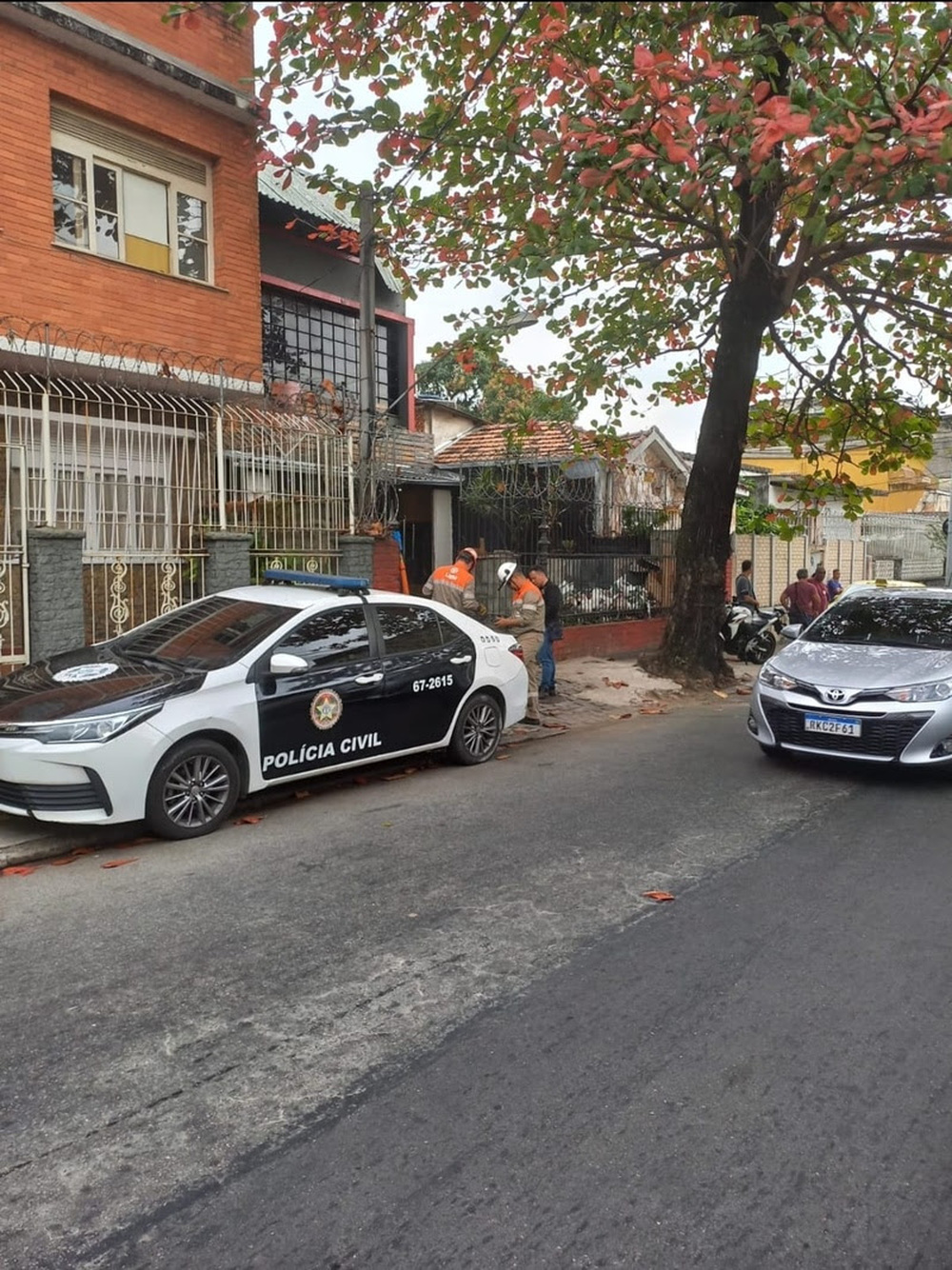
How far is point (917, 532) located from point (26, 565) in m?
24.2

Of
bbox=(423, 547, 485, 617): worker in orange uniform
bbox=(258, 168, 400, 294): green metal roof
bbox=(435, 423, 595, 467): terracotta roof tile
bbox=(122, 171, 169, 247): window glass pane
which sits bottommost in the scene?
bbox=(423, 547, 485, 617): worker in orange uniform

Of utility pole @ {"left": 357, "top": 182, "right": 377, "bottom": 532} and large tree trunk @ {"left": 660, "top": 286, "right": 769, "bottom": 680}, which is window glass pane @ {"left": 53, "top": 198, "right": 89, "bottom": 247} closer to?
utility pole @ {"left": 357, "top": 182, "right": 377, "bottom": 532}

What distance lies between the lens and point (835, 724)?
7.12 m

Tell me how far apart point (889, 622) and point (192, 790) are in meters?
5.89

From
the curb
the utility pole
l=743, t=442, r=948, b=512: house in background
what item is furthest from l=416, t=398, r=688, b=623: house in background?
l=743, t=442, r=948, b=512: house in background

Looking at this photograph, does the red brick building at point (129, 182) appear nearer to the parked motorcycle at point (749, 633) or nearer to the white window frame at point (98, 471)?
the white window frame at point (98, 471)

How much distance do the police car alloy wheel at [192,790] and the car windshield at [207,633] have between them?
0.62 metres

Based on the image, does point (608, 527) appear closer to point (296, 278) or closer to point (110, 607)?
point (296, 278)

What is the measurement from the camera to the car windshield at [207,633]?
252 inches

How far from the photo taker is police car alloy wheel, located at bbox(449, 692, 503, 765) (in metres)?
7.88

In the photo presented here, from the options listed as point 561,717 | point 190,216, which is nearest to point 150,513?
point 190,216

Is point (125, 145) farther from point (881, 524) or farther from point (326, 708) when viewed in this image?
point (881, 524)

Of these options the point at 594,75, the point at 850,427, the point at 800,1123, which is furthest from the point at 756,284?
the point at 800,1123

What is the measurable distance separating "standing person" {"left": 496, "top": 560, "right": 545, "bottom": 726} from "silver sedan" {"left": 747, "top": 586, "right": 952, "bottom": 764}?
8.84ft
